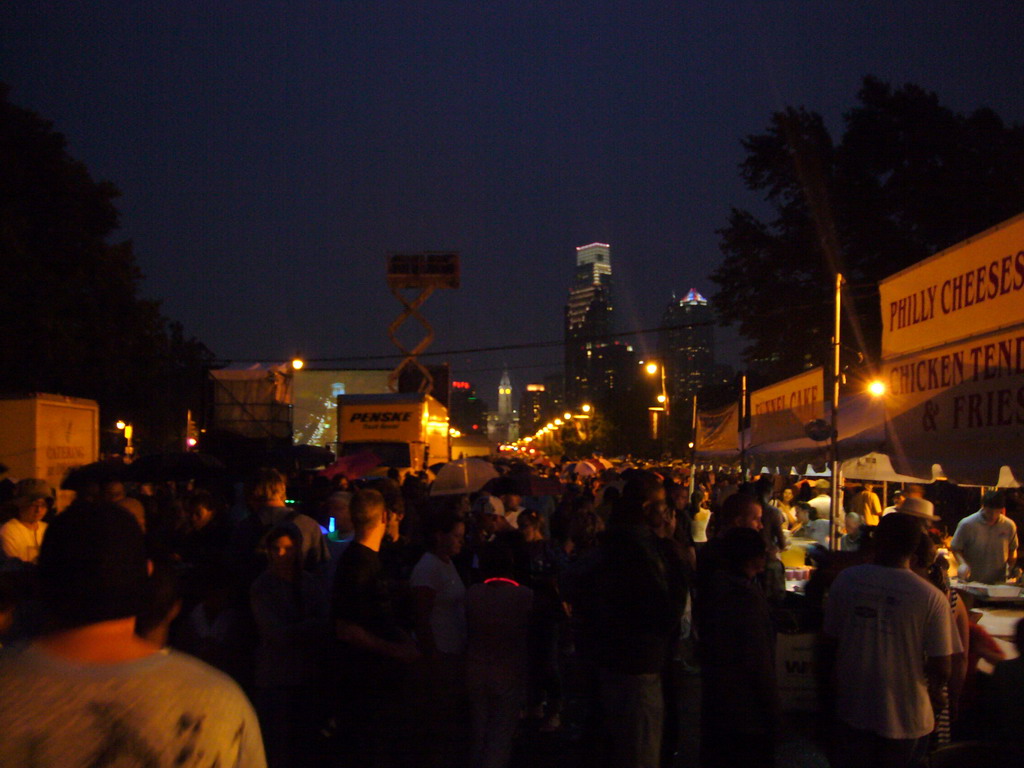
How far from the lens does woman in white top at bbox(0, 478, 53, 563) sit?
7258 millimetres

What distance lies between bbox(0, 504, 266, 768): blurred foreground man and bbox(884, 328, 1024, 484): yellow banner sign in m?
5.61

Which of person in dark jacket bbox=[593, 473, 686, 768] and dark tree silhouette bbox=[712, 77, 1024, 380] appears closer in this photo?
person in dark jacket bbox=[593, 473, 686, 768]

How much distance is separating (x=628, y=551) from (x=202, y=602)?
2363mm

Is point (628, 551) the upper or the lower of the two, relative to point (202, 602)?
upper

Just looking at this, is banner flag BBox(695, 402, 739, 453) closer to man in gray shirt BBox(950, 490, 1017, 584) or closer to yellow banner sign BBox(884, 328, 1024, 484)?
man in gray shirt BBox(950, 490, 1017, 584)

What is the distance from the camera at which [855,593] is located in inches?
170

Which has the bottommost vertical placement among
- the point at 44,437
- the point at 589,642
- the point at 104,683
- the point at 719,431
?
the point at 589,642

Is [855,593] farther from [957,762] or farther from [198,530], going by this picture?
[198,530]

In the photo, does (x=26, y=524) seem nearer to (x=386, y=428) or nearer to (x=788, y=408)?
(x=788, y=408)

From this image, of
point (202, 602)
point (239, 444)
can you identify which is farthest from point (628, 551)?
point (239, 444)

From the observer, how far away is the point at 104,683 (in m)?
1.87

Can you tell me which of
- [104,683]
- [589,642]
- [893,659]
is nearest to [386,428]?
[589,642]

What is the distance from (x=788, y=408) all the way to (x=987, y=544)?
4200mm

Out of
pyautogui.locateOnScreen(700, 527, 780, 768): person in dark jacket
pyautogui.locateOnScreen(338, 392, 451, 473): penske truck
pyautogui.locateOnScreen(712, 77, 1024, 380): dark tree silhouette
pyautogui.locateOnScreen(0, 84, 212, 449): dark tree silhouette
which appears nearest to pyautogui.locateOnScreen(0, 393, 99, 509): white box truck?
pyautogui.locateOnScreen(338, 392, 451, 473): penske truck
